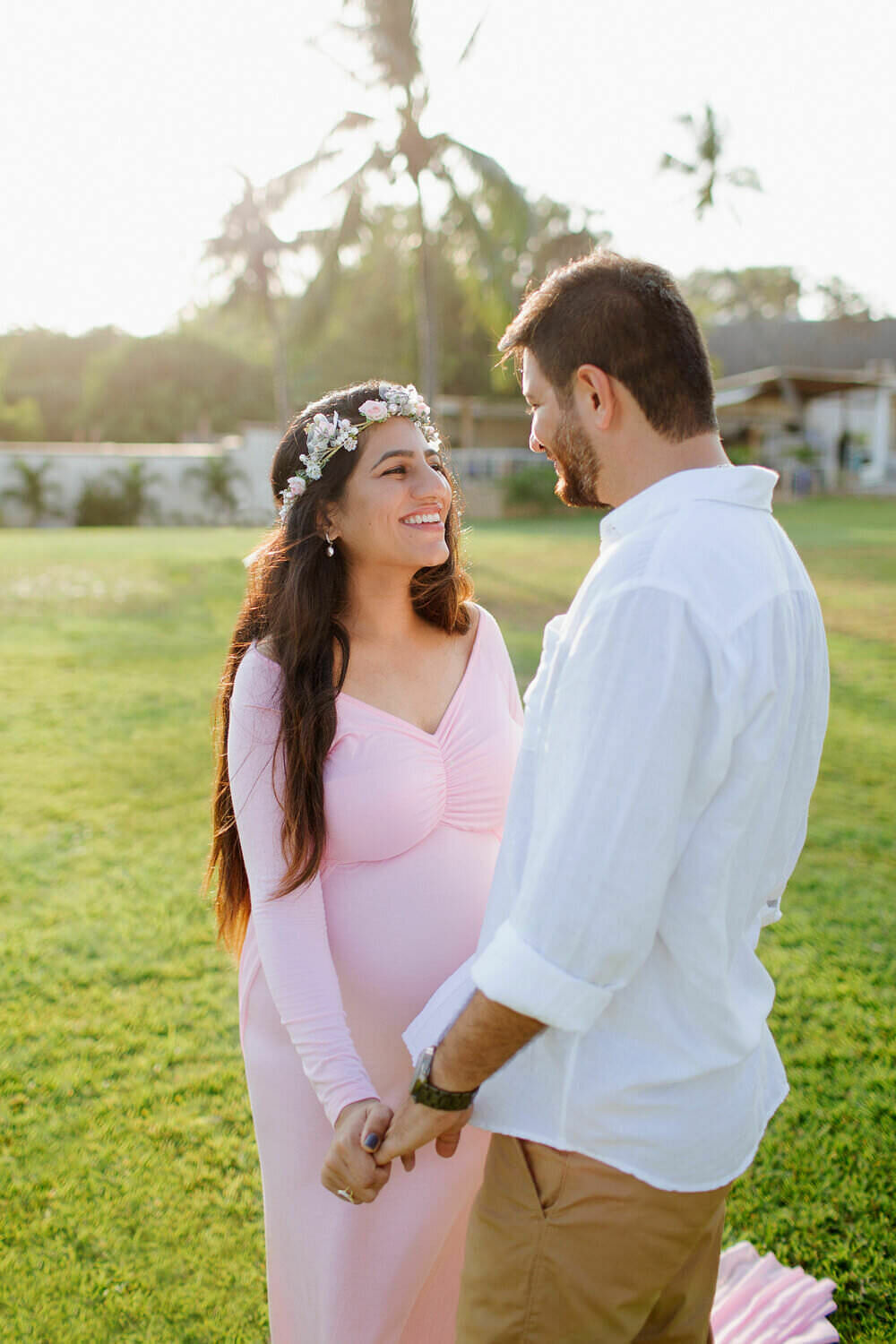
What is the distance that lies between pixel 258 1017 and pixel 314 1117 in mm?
237

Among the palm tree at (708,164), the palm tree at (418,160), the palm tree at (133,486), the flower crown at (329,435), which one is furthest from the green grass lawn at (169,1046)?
the palm tree at (708,164)

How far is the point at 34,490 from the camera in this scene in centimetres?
2966

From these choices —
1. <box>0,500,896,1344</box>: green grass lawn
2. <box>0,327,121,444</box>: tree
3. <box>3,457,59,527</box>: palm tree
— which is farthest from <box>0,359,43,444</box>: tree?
<box>0,500,896,1344</box>: green grass lawn

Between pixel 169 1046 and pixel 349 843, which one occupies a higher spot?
pixel 349 843

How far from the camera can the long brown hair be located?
1.99 m

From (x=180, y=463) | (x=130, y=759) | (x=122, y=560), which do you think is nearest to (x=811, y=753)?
(x=130, y=759)

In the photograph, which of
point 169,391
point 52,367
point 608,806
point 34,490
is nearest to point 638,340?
point 608,806

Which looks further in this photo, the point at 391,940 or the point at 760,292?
the point at 760,292

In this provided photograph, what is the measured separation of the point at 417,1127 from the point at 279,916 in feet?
1.97

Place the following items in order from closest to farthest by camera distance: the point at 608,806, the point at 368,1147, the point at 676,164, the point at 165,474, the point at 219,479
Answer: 1. the point at 608,806
2. the point at 368,1147
3. the point at 165,474
4. the point at 219,479
5. the point at 676,164

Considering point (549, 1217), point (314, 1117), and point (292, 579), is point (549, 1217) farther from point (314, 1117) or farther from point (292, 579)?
point (292, 579)

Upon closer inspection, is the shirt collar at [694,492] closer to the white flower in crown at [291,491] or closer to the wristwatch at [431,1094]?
the wristwatch at [431,1094]

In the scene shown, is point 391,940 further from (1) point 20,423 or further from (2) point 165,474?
(1) point 20,423

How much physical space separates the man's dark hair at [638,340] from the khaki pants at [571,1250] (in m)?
1.09
